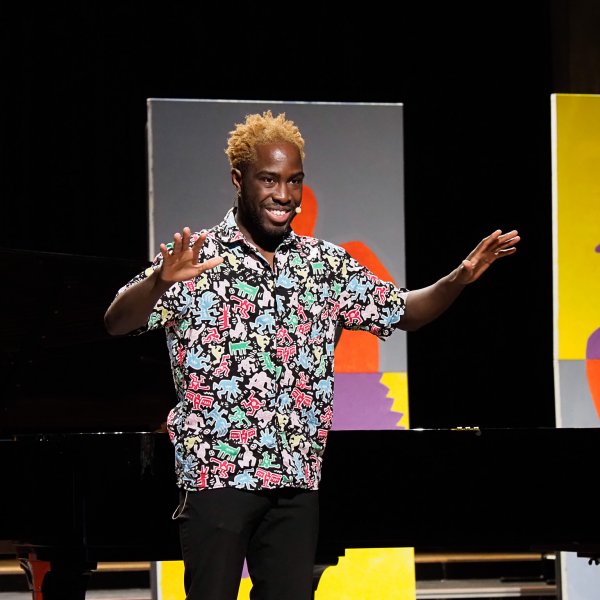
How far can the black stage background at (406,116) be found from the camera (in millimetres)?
6348

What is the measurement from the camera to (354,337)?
4.88 meters

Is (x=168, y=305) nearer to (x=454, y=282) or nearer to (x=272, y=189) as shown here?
(x=272, y=189)

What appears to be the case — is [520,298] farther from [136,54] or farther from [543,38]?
[136,54]

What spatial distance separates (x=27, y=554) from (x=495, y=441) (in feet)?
4.53

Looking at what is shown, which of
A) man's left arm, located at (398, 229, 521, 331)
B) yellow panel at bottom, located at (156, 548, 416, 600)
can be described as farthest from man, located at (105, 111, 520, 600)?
yellow panel at bottom, located at (156, 548, 416, 600)

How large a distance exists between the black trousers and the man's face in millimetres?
553

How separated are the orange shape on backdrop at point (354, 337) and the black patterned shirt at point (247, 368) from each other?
2446mm

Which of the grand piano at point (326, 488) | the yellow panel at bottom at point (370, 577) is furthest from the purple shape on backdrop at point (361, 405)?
the grand piano at point (326, 488)

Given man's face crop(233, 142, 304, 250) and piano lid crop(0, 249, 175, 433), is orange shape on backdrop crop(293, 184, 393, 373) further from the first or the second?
man's face crop(233, 142, 304, 250)

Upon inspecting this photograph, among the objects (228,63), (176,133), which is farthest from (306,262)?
(228,63)

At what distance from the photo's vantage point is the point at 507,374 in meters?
7.13

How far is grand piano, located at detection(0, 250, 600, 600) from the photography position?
10.3 ft

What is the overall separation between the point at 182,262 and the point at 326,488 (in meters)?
1.25

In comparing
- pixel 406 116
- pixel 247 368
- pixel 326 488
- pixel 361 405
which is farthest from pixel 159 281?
pixel 406 116
